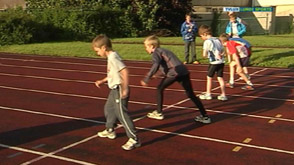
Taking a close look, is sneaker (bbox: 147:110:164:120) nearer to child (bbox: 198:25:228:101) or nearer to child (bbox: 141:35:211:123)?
child (bbox: 141:35:211:123)

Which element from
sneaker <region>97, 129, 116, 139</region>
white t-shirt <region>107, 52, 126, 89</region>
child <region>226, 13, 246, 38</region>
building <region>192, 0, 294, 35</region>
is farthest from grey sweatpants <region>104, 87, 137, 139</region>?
building <region>192, 0, 294, 35</region>

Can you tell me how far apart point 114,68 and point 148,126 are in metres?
1.77

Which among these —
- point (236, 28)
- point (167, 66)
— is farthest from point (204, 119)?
point (236, 28)

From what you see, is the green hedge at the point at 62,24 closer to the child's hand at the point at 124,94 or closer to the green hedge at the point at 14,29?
the green hedge at the point at 14,29

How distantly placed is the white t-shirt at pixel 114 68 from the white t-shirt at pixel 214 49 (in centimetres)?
310

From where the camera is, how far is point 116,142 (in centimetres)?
638

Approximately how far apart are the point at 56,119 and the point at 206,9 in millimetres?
39452

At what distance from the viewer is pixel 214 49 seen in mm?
8680

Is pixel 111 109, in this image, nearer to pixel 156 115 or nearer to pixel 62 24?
pixel 156 115

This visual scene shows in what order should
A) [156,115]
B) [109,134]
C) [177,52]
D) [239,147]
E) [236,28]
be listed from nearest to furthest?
[239,147], [109,134], [156,115], [236,28], [177,52]

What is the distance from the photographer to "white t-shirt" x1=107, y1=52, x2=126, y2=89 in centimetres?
583

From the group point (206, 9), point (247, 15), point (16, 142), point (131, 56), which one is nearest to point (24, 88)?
point (16, 142)

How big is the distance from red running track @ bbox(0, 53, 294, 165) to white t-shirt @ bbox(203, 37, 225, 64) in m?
0.94

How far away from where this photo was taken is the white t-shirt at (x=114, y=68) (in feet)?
19.1
